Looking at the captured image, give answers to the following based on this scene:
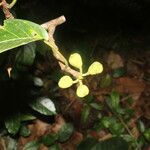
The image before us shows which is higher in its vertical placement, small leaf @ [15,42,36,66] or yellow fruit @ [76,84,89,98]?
yellow fruit @ [76,84,89,98]

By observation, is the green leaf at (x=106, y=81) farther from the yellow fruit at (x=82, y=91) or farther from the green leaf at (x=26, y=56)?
the yellow fruit at (x=82, y=91)

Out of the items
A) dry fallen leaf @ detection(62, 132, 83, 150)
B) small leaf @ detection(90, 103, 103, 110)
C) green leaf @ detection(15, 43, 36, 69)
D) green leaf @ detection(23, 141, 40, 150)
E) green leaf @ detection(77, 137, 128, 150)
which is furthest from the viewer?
small leaf @ detection(90, 103, 103, 110)

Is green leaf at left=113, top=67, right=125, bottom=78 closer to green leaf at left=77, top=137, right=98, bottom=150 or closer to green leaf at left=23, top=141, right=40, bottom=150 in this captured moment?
green leaf at left=77, top=137, right=98, bottom=150

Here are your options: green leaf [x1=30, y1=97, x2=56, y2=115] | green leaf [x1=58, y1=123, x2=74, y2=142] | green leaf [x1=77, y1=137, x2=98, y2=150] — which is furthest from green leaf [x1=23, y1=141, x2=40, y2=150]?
green leaf [x1=30, y1=97, x2=56, y2=115]

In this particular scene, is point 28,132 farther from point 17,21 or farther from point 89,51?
point 17,21

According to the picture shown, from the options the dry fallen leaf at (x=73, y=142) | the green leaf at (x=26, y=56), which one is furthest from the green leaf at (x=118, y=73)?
the green leaf at (x=26, y=56)

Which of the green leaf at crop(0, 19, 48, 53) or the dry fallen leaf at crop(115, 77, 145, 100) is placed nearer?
the green leaf at crop(0, 19, 48, 53)
